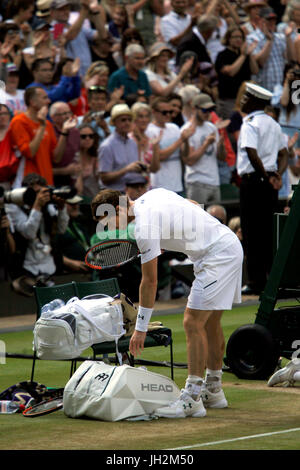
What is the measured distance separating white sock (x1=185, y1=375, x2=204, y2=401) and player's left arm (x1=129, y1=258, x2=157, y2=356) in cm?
50

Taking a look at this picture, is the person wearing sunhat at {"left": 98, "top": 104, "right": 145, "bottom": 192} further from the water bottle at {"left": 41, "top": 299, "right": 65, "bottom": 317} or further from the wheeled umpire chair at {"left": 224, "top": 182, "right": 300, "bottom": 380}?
the water bottle at {"left": 41, "top": 299, "right": 65, "bottom": 317}

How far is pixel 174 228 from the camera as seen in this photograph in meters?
7.63

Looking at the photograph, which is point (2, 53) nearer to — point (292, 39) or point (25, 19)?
point (25, 19)

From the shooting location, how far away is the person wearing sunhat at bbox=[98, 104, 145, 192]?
14.3m

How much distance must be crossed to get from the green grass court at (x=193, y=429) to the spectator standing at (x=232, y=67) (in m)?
9.82

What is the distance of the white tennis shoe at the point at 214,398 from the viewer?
8109 mm

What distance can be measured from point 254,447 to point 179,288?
870cm

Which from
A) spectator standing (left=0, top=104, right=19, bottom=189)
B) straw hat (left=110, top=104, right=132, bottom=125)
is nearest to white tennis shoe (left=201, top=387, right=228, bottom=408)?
spectator standing (left=0, top=104, right=19, bottom=189)

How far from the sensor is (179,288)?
15.2 m

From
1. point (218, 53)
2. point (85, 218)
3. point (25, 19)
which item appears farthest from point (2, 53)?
point (218, 53)

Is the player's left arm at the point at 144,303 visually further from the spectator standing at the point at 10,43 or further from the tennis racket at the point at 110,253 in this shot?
the spectator standing at the point at 10,43

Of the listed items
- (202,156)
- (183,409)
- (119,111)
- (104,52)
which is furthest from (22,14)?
(183,409)

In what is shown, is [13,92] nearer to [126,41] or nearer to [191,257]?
[126,41]
